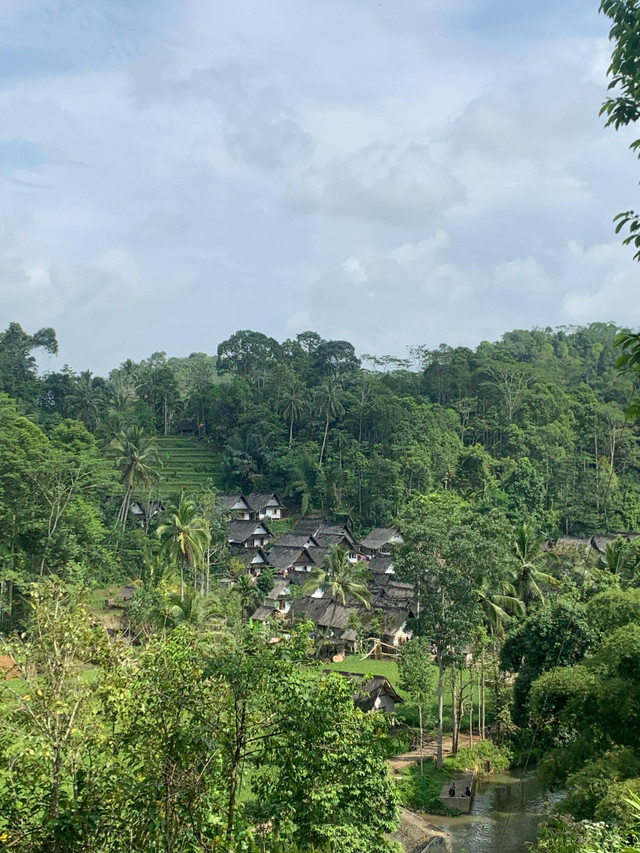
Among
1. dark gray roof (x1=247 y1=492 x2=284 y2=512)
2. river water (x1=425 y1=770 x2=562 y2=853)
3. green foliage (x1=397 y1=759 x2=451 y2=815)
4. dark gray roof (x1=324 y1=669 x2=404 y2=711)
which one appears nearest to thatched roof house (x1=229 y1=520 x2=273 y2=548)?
dark gray roof (x1=247 y1=492 x2=284 y2=512)

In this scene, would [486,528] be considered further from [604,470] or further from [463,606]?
[604,470]

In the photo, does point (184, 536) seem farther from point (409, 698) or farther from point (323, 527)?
point (323, 527)

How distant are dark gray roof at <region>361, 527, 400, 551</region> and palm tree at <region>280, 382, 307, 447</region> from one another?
38.1 feet

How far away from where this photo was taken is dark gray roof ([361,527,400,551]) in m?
45.2

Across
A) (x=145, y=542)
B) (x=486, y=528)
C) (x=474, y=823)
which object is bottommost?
(x=474, y=823)

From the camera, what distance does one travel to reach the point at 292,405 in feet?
181

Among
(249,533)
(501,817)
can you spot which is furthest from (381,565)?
(501,817)

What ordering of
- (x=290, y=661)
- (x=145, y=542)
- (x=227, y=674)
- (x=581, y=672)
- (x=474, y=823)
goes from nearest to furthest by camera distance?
1. (x=227, y=674)
2. (x=290, y=661)
3. (x=581, y=672)
4. (x=474, y=823)
5. (x=145, y=542)

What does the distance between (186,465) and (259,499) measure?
755 centimetres

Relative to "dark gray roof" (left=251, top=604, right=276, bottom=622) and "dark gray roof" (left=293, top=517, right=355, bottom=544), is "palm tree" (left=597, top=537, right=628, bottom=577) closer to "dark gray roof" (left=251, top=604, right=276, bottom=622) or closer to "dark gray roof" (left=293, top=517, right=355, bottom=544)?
"dark gray roof" (left=251, top=604, right=276, bottom=622)

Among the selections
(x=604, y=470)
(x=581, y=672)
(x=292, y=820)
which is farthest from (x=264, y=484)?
(x=292, y=820)

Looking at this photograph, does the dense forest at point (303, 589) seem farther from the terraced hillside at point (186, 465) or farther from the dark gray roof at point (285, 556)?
the dark gray roof at point (285, 556)

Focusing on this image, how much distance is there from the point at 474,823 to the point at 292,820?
465 inches

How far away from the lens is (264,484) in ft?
174
